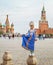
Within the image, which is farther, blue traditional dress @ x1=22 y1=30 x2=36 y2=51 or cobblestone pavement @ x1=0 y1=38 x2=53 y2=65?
cobblestone pavement @ x1=0 y1=38 x2=53 y2=65

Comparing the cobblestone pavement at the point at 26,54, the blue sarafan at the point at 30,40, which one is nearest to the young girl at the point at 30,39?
the blue sarafan at the point at 30,40

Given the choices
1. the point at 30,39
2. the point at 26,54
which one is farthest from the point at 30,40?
the point at 26,54

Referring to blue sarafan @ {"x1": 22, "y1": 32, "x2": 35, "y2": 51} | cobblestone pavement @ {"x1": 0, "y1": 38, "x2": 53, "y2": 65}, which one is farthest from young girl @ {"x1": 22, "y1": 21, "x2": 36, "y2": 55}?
cobblestone pavement @ {"x1": 0, "y1": 38, "x2": 53, "y2": 65}

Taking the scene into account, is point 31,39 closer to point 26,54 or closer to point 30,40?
point 30,40

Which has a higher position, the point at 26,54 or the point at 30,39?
the point at 30,39

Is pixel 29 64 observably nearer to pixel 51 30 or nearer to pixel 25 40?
pixel 25 40

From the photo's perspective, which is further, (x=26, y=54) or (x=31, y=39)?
(x=26, y=54)

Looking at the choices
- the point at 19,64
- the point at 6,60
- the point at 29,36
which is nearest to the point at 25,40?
the point at 29,36

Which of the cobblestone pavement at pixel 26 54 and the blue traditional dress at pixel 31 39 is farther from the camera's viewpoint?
the cobblestone pavement at pixel 26 54

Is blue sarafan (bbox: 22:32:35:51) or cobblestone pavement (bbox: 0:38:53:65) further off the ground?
blue sarafan (bbox: 22:32:35:51)

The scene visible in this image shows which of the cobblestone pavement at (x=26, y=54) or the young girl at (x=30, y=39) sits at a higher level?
the young girl at (x=30, y=39)

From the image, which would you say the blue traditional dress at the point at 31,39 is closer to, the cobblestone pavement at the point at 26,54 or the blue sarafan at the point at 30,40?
the blue sarafan at the point at 30,40

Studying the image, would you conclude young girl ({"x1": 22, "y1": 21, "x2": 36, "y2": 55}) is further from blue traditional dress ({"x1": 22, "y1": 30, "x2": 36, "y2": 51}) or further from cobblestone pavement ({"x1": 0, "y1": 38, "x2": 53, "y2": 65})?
cobblestone pavement ({"x1": 0, "y1": 38, "x2": 53, "y2": 65})

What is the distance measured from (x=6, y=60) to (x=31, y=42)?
120 cm
